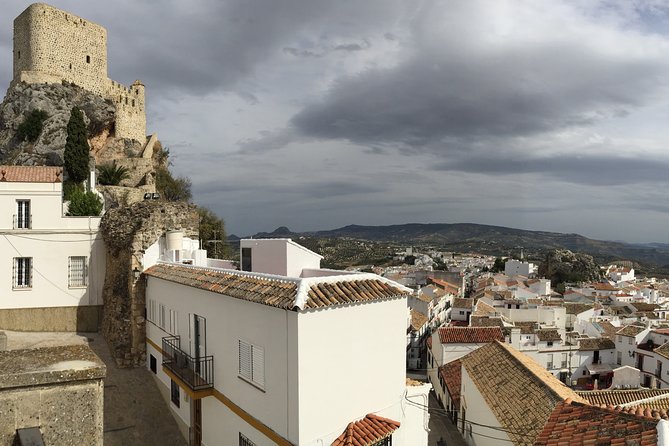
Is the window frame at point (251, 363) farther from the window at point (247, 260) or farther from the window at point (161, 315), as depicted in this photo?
the window at point (247, 260)

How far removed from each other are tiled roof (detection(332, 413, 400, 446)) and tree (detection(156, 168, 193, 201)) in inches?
1334

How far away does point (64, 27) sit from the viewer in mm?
40719

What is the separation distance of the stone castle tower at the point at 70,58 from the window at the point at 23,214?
26.1 meters

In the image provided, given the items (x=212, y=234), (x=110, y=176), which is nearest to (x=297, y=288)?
(x=212, y=234)

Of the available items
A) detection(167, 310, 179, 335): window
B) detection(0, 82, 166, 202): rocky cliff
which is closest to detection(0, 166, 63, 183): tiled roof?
detection(167, 310, 179, 335): window

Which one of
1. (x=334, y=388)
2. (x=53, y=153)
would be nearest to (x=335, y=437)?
(x=334, y=388)

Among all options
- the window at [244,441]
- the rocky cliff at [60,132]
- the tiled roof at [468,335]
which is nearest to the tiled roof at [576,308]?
the tiled roof at [468,335]

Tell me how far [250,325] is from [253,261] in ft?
18.9

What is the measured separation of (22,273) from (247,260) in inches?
364

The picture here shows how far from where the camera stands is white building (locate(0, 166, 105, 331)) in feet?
57.6

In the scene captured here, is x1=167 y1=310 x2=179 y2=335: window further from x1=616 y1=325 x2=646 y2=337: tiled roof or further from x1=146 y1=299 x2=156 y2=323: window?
x1=616 y1=325 x2=646 y2=337: tiled roof

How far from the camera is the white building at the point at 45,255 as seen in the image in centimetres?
1756

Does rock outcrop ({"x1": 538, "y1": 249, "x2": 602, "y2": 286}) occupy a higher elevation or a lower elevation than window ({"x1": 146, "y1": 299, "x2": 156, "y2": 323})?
lower

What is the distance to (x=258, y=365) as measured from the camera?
939 centimetres
